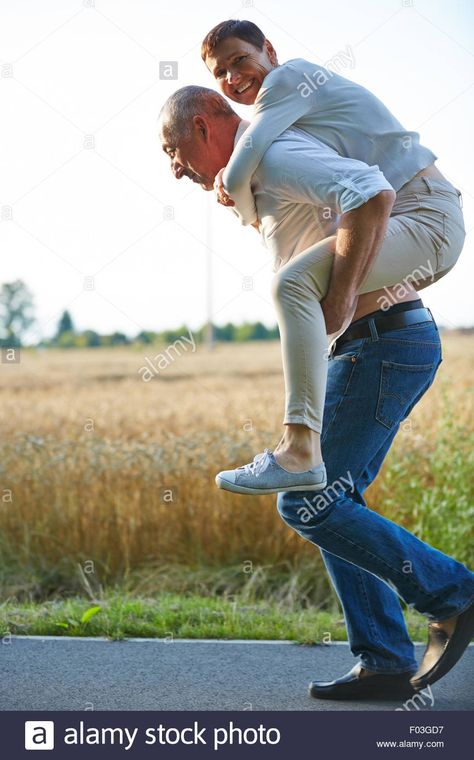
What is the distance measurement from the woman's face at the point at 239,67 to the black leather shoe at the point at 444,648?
1460 mm

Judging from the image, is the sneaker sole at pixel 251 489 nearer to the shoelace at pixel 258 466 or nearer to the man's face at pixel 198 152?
the shoelace at pixel 258 466

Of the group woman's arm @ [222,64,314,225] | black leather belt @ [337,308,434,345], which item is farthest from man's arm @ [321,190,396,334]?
woman's arm @ [222,64,314,225]

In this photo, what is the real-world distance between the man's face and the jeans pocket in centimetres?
66

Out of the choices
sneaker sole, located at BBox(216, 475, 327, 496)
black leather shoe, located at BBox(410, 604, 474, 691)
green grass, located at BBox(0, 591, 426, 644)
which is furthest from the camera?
green grass, located at BBox(0, 591, 426, 644)

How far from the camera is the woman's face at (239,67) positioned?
2541mm

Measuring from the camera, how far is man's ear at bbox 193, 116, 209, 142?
2502 mm

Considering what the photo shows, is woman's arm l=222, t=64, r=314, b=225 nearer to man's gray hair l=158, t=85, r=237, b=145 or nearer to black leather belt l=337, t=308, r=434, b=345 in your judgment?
man's gray hair l=158, t=85, r=237, b=145

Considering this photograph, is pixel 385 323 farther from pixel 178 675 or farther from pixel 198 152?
pixel 178 675

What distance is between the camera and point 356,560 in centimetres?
255

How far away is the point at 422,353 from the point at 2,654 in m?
1.80

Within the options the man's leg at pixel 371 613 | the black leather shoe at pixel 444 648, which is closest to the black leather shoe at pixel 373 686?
the man's leg at pixel 371 613

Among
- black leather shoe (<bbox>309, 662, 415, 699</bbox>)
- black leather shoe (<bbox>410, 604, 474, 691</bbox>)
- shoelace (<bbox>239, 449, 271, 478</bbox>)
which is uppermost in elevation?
shoelace (<bbox>239, 449, 271, 478</bbox>)

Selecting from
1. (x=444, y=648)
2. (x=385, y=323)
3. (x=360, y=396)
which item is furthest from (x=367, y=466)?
(x=444, y=648)
